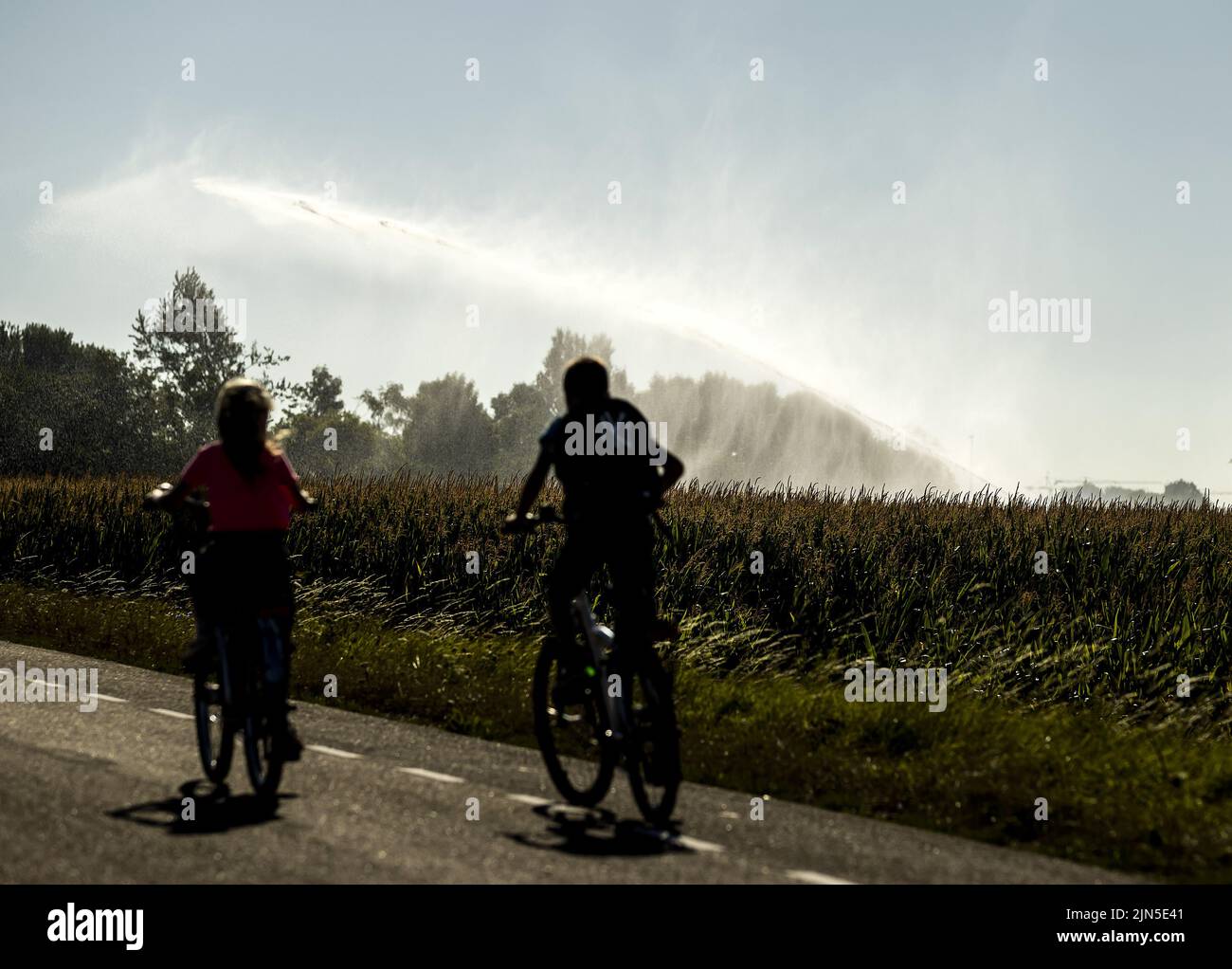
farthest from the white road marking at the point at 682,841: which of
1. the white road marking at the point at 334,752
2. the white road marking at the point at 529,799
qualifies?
the white road marking at the point at 334,752

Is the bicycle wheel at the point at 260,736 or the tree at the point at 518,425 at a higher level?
the tree at the point at 518,425

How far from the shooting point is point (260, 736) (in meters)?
7.87

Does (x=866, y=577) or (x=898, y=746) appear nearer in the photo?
(x=898, y=746)

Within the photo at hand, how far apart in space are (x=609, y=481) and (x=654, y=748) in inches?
56.7

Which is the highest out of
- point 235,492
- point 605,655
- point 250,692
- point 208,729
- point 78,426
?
point 78,426

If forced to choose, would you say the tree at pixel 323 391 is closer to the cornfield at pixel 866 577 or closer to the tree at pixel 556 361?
the tree at pixel 556 361

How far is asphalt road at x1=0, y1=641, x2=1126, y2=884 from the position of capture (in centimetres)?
641

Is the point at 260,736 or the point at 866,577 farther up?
the point at 866,577

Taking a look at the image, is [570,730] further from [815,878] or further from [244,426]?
[244,426]

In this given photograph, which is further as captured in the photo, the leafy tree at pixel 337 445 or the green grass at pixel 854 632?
the leafy tree at pixel 337 445

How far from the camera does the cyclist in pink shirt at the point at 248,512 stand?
774 centimetres

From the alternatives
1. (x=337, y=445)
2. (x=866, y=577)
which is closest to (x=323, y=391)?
(x=337, y=445)

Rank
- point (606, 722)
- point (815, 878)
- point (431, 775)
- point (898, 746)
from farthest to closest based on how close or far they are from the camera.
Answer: point (898, 746)
point (431, 775)
point (606, 722)
point (815, 878)

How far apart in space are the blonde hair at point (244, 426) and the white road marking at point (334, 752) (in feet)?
8.39
